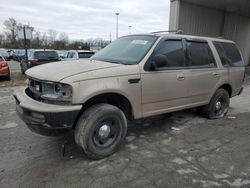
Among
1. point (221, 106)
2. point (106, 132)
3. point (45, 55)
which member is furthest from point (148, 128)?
point (45, 55)

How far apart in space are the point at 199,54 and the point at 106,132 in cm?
273

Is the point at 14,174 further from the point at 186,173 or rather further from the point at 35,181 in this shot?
the point at 186,173

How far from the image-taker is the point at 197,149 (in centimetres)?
397

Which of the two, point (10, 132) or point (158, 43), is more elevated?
point (158, 43)

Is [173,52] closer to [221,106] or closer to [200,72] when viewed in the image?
[200,72]

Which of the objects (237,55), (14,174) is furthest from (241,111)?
(14,174)

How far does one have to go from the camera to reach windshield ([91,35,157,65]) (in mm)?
4023

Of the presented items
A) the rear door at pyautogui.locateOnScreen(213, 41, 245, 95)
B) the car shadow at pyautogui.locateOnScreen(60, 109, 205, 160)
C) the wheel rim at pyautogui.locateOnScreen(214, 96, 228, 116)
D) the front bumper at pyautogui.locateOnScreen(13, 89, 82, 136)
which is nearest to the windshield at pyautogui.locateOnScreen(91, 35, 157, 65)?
the front bumper at pyautogui.locateOnScreen(13, 89, 82, 136)

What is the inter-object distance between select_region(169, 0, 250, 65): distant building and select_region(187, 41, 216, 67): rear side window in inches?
335

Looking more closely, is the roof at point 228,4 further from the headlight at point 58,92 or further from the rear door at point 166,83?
the headlight at point 58,92

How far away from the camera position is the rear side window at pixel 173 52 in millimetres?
4262

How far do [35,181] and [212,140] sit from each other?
3130mm

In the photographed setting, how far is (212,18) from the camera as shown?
16.8 m

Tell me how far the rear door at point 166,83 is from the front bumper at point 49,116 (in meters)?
1.34
